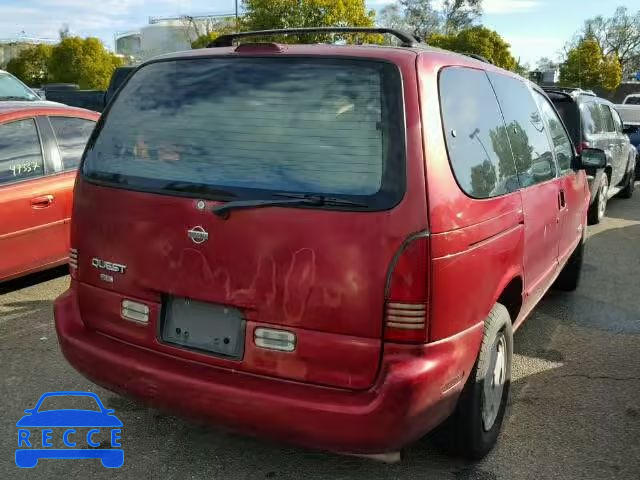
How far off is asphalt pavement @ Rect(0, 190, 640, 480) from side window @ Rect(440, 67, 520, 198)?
4.11 ft

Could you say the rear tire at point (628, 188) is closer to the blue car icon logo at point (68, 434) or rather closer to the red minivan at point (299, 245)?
the red minivan at point (299, 245)

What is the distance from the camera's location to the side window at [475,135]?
259cm

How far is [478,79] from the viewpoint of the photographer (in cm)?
307

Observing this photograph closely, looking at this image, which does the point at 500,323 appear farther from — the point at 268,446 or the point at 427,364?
the point at 268,446

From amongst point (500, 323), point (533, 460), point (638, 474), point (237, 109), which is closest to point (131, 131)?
point (237, 109)

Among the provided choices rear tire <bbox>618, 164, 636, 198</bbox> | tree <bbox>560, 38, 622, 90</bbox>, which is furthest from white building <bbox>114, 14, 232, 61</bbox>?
rear tire <bbox>618, 164, 636, 198</bbox>

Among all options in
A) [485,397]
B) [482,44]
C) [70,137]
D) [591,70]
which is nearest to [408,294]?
[485,397]

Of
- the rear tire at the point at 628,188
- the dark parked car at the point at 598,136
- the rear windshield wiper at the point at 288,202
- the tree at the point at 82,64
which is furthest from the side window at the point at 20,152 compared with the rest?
the tree at the point at 82,64

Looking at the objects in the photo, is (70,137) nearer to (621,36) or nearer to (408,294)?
(408,294)

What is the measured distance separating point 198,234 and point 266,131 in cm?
48

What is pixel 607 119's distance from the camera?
945 centimetres

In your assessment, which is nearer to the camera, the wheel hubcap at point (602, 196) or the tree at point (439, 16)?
the wheel hubcap at point (602, 196)

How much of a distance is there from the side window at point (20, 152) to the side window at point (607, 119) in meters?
7.43

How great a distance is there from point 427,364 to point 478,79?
57.8 inches
